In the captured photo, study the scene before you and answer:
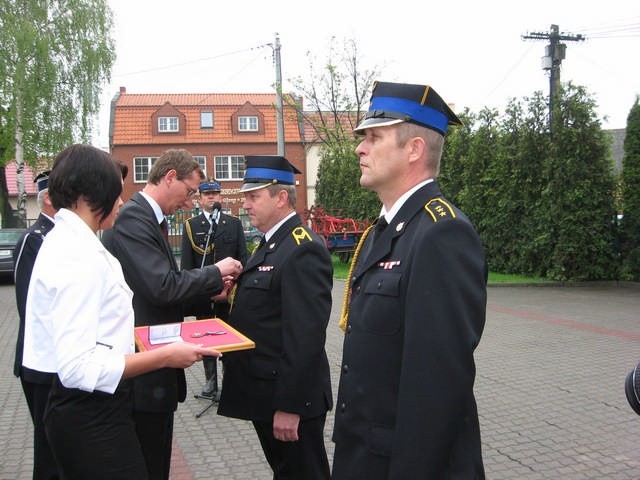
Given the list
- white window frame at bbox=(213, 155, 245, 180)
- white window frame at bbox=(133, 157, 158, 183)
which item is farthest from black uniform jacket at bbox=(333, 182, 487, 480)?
white window frame at bbox=(133, 157, 158, 183)

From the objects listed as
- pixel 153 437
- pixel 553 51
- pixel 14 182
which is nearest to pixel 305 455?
pixel 153 437

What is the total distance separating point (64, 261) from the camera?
6.03 ft

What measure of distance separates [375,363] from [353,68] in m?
26.8

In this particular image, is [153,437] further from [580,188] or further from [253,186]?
[580,188]

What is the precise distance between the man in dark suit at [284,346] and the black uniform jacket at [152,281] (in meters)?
0.28

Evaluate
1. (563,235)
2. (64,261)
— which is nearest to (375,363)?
(64,261)

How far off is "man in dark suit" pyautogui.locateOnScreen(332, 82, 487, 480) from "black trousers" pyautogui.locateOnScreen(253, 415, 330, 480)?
0.90m

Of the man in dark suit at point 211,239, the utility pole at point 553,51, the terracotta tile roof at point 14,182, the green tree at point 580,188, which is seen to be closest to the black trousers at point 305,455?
the man in dark suit at point 211,239

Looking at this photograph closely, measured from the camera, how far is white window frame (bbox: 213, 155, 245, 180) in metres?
38.0

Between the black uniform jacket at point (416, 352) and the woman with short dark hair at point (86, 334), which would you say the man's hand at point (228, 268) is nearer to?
the woman with short dark hair at point (86, 334)

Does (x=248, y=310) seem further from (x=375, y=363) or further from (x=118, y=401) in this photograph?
(x=375, y=363)

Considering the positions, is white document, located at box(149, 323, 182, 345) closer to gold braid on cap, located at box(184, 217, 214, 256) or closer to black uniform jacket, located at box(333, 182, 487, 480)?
black uniform jacket, located at box(333, 182, 487, 480)

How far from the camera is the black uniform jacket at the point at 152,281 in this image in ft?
9.02

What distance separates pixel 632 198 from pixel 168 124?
104ft
